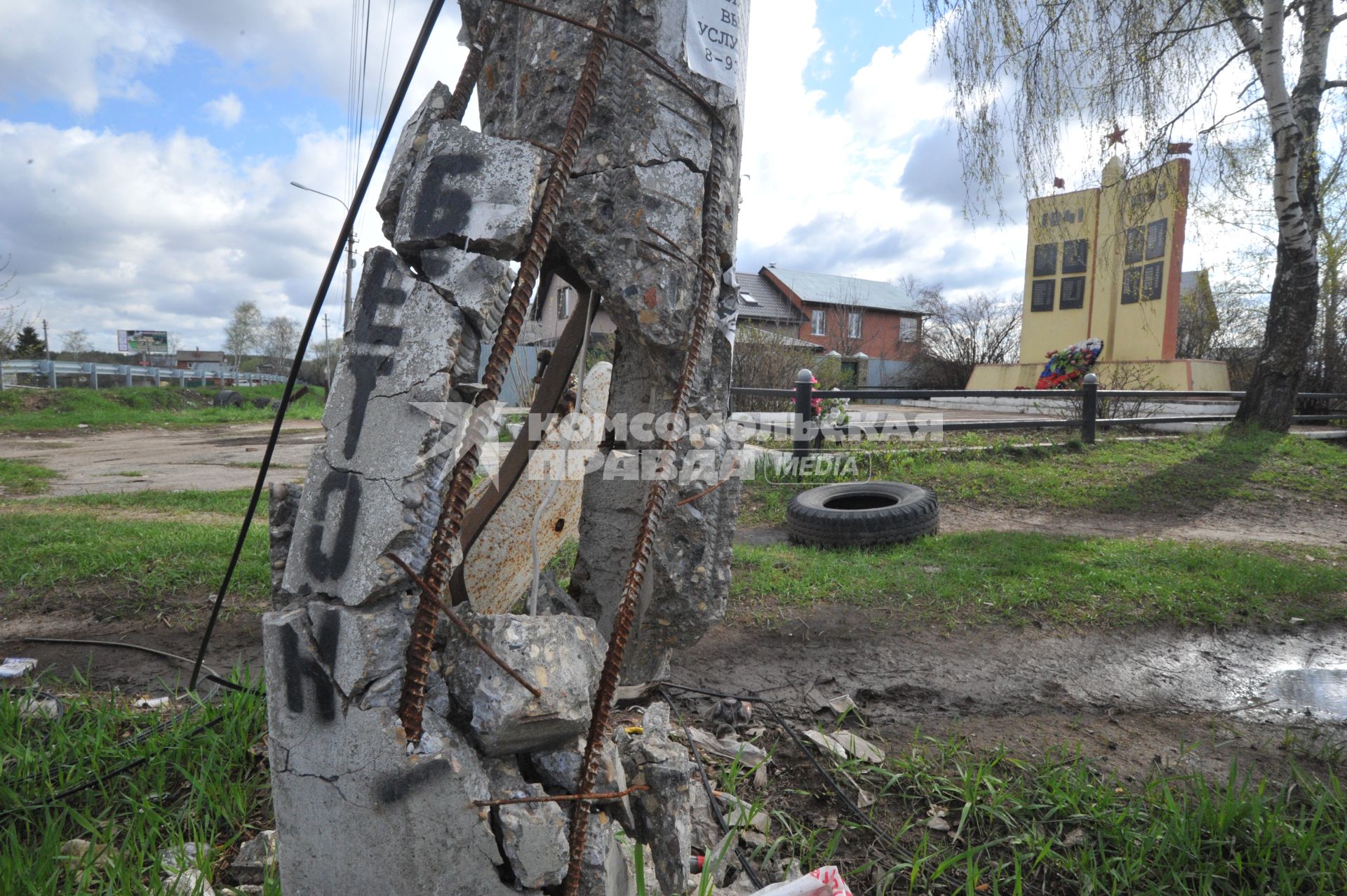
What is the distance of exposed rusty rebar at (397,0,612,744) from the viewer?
58.7 inches

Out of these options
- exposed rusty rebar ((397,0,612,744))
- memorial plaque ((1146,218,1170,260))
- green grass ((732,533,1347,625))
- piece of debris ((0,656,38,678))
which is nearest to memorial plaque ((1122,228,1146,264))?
green grass ((732,533,1347,625))

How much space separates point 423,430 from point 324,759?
0.69 m

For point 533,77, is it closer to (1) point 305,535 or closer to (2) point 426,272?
(2) point 426,272

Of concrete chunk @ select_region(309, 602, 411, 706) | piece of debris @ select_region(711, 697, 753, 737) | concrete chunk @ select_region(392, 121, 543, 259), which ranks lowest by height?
piece of debris @ select_region(711, 697, 753, 737)

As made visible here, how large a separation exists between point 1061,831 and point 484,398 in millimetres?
2073

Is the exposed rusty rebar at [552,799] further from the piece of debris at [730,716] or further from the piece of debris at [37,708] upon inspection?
the piece of debris at [37,708]

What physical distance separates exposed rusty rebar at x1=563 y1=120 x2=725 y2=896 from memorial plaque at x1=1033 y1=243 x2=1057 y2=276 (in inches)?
857

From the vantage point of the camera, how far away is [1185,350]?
25.5 m

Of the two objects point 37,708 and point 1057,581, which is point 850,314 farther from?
point 37,708

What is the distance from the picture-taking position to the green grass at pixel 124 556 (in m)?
4.27

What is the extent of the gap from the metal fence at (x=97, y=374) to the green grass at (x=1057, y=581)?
24.9 m

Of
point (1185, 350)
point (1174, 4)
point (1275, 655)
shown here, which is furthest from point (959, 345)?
point (1275, 655)

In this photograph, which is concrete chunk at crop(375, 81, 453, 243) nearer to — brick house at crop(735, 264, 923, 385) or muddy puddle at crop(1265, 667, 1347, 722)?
muddy puddle at crop(1265, 667, 1347, 722)

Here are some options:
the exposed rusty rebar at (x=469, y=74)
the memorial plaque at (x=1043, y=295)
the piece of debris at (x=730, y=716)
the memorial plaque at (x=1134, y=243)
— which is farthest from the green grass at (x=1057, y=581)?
the memorial plaque at (x=1043, y=295)
